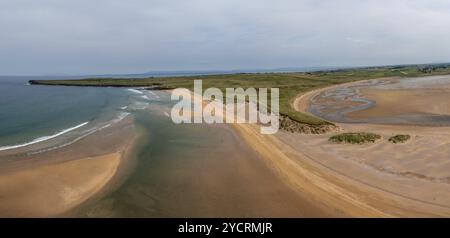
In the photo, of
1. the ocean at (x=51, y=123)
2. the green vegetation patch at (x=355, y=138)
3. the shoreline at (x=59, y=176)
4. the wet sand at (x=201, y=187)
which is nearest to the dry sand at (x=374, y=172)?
the green vegetation patch at (x=355, y=138)

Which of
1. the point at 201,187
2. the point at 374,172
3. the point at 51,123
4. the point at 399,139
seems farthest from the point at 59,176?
the point at 399,139

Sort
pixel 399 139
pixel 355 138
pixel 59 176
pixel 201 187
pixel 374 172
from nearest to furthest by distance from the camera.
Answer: pixel 201 187 → pixel 59 176 → pixel 374 172 → pixel 399 139 → pixel 355 138

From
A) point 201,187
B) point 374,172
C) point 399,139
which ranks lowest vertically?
point 201,187

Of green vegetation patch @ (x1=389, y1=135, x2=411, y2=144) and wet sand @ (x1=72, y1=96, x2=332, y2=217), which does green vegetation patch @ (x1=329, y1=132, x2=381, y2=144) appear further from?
wet sand @ (x1=72, y1=96, x2=332, y2=217)

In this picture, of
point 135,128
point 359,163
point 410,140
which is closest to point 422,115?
point 410,140

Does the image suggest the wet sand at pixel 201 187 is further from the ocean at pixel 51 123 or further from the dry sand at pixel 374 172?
the ocean at pixel 51 123

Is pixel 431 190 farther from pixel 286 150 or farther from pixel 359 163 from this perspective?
pixel 286 150

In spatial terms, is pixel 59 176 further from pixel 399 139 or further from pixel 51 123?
pixel 399 139

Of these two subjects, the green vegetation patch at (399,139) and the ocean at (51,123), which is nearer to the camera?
the green vegetation patch at (399,139)

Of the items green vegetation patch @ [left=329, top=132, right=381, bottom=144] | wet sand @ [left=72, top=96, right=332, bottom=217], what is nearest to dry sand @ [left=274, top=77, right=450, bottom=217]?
green vegetation patch @ [left=329, top=132, right=381, bottom=144]

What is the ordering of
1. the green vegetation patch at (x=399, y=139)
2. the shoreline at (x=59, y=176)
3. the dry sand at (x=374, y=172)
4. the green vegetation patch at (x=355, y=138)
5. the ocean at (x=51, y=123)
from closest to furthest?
the dry sand at (x=374, y=172) → the shoreline at (x=59, y=176) → the green vegetation patch at (x=399, y=139) → the green vegetation patch at (x=355, y=138) → the ocean at (x=51, y=123)

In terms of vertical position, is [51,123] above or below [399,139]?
below

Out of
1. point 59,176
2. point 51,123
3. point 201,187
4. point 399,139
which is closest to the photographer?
point 201,187
